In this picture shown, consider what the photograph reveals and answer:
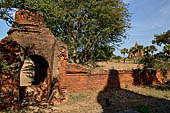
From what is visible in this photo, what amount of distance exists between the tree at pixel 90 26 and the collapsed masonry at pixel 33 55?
6605mm

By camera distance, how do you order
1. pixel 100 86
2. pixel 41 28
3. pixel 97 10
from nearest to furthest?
pixel 41 28 → pixel 100 86 → pixel 97 10

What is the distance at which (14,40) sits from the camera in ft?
24.2

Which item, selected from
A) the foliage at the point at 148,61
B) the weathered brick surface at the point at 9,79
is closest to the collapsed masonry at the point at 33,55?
the weathered brick surface at the point at 9,79

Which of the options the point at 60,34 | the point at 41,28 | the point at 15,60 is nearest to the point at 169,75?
the point at 60,34

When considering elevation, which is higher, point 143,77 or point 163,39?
point 163,39

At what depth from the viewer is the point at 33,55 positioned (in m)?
8.54

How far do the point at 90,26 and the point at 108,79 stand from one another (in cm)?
615

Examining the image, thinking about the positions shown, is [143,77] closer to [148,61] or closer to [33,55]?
[148,61]

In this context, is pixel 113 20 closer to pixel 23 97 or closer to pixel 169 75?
pixel 169 75

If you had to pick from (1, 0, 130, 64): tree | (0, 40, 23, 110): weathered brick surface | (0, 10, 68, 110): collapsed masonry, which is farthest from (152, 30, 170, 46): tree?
(0, 40, 23, 110): weathered brick surface

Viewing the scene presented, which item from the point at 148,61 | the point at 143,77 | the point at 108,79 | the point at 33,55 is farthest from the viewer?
the point at 143,77

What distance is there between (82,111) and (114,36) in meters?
11.9

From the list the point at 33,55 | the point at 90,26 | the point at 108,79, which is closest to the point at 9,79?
the point at 33,55

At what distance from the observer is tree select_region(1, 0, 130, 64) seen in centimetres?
1520
